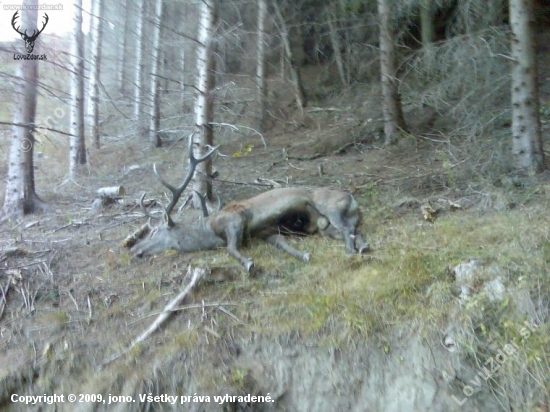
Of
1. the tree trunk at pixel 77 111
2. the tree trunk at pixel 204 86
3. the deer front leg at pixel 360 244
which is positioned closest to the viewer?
the deer front leg at pixel 360 244

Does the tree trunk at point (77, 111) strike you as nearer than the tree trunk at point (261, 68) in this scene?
Yes

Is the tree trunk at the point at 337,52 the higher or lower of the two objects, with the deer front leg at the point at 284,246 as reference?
higher

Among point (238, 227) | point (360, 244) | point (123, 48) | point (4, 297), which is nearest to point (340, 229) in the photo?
point (360, 244)

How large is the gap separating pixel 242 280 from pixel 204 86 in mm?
3564

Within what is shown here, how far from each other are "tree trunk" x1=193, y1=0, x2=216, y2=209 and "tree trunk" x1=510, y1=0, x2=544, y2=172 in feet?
14.8

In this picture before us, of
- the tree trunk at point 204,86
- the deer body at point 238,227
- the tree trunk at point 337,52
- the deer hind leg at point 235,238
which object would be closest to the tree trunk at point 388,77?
the tree trunk at point 337,52

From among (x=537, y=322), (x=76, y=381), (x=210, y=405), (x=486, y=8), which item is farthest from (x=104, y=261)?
(x=486, y=8)

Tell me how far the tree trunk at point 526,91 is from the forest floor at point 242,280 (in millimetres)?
439

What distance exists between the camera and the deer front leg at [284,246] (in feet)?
21.6

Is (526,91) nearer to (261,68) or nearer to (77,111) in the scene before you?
(261,68)

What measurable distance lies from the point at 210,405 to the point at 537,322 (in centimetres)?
293

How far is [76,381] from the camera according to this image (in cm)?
510

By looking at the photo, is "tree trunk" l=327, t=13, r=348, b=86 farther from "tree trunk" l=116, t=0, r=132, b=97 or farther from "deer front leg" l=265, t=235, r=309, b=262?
"deer front leg" l=265, t=235, r=309, b=262

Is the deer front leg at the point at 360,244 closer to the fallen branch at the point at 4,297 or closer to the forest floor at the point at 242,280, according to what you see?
the forest floor at the point at 242,280
